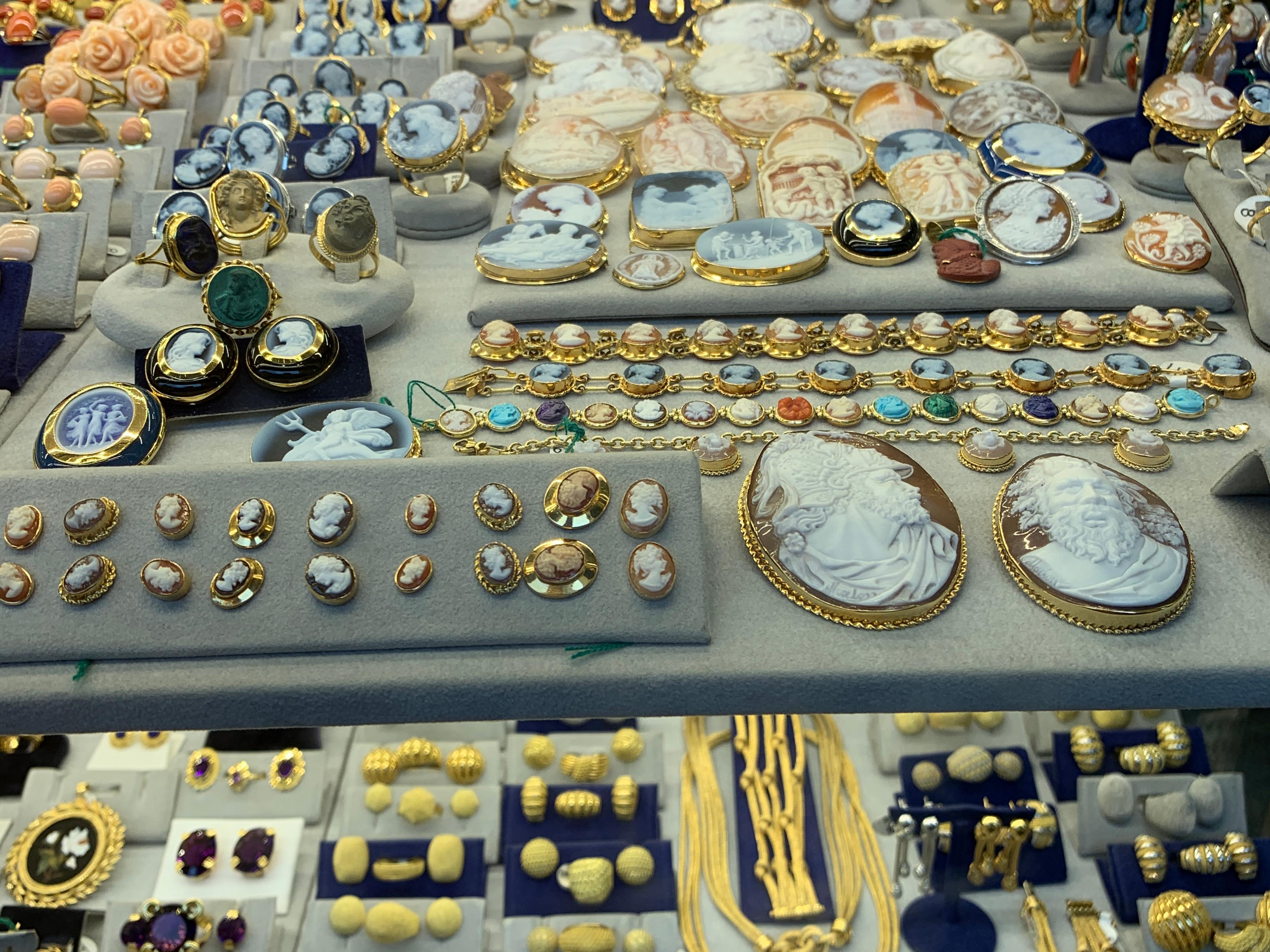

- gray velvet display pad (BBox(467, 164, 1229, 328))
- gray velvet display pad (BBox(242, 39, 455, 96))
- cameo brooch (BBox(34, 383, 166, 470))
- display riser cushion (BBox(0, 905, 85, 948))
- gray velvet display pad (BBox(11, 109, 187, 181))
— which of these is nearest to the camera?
cameo brooch (BBox(34, 383, 166, 470))

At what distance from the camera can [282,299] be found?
6.57 ft

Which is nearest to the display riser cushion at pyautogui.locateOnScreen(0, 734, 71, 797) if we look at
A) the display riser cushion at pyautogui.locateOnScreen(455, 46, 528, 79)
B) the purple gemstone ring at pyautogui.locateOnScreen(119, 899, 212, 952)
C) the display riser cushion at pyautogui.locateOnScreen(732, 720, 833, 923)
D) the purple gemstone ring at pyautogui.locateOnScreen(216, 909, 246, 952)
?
the purple gemstone ring at pyautogui.locateOnScreen(119, 899, 212, 952)

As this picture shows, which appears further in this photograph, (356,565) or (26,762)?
(26,762)

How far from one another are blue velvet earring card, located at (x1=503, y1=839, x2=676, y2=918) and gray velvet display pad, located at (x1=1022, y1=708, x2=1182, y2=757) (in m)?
0.71

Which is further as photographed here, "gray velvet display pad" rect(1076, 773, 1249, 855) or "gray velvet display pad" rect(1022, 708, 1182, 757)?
"gray velvet display pad" rect(1022, 708, 1182, 757)

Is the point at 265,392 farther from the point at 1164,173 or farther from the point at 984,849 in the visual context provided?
the point at 1164,173

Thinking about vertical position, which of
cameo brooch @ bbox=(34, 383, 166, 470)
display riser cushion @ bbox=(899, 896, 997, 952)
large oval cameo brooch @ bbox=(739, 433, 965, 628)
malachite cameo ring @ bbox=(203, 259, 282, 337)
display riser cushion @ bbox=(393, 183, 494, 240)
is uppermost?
malachite cameo ring @ bbox=(203, 259, 282, 337)

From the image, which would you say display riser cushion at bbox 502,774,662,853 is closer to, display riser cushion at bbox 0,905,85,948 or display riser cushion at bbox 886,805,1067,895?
display riser cushion at bbox 886,805,1067,895

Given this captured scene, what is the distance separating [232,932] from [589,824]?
612 millimetres

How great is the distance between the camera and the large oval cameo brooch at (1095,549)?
4.78 feet

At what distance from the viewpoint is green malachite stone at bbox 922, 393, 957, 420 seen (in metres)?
1.87

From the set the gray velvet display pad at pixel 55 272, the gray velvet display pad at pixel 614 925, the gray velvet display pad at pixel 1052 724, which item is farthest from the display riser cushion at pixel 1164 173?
the gray velvet display pad at pixel 55 272

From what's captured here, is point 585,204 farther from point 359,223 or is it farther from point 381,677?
point 381,677

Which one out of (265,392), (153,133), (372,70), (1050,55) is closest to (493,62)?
(372,70)
